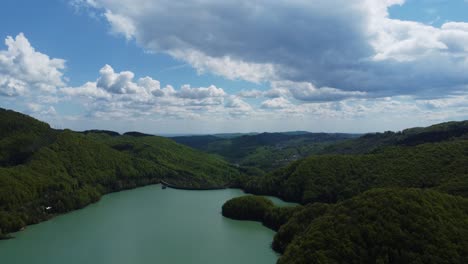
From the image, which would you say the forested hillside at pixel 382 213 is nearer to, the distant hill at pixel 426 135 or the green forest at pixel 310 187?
the green forest at pixel 310 187

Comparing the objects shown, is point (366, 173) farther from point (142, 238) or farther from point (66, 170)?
point (66, 170)

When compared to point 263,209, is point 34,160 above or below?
above

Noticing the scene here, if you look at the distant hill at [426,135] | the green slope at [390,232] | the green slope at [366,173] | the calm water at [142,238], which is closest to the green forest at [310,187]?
the green slope at [390,232]

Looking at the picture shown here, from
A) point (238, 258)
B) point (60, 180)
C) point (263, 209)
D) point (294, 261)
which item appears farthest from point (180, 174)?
point (294, 261)

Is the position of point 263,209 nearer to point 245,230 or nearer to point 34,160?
point 245,230

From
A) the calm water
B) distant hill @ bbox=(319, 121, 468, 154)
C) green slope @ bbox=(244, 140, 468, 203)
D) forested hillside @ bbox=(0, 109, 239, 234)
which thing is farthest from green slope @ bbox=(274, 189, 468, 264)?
distant hill @ bbox=(319, 121, 468, 154)

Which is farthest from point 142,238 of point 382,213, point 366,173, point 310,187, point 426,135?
point 426,135

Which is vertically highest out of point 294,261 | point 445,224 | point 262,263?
point 445,224
